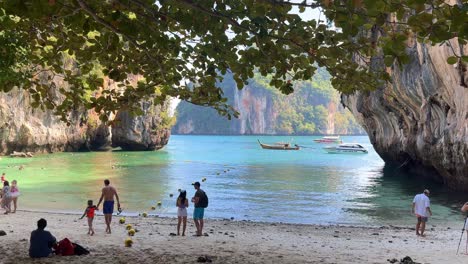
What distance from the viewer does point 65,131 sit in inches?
2478

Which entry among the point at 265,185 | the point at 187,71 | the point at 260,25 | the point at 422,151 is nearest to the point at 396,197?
the point at 422,151

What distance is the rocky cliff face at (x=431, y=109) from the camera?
20453 millimetres

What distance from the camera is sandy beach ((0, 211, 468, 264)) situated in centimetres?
957

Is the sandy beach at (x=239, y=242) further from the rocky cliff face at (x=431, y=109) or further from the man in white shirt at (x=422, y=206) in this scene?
the rocky cliff face at (x=431, y=109)

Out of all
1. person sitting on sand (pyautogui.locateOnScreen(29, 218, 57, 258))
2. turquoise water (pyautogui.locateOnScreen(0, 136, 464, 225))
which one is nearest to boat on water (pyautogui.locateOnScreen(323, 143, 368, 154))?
turquoise water (pyautogui.locateOnScreen(0, 136, 464, 225))

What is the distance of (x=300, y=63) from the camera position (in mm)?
6668

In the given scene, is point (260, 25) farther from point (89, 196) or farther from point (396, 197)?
point (396, 197)

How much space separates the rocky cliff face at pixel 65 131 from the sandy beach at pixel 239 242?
1071 inches

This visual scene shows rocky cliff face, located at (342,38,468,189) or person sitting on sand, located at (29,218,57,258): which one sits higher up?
rocky cliff face, located at (342,38,468,189)

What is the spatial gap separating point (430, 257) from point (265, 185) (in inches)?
806

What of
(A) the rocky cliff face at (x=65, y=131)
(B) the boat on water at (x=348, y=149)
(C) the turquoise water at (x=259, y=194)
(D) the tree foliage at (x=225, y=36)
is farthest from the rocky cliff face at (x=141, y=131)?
(D) the tree foliage at (x=225, y=36)

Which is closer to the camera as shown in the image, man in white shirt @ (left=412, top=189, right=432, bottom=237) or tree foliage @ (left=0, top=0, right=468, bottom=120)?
tree foliage @ (left=0, top=0, right=468, bottom=120)

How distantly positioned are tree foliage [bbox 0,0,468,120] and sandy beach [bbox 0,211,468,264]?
3.35 m

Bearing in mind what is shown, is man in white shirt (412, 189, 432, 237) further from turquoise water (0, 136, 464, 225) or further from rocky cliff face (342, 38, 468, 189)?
rocky cliff face (342, 38, 468, 189)
